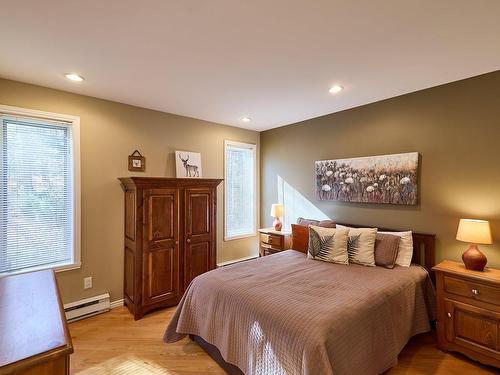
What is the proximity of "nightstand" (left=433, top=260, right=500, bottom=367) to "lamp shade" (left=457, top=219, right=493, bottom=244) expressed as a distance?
10.7 inches

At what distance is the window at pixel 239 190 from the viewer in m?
4.23

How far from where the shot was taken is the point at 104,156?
2.99 meters

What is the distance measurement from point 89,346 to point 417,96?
4144 mm

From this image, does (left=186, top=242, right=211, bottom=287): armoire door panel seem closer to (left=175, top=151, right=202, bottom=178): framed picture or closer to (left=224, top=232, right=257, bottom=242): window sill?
(left=224, top=232, right=257, bottom=242): window sill

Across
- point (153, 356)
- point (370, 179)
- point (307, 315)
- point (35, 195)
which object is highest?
point (370, 179)

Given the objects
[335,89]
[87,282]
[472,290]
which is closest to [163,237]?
[87,282]

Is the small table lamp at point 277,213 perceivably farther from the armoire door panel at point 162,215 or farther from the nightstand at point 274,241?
the armoire door panel at point 162,215

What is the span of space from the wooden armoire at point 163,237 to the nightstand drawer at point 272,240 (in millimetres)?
933

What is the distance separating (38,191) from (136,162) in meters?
1.02

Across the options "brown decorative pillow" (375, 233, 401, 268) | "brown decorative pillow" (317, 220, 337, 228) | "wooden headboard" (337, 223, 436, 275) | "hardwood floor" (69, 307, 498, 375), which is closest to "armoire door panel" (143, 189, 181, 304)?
"hardwood floor" (69, 307, 498, 375)

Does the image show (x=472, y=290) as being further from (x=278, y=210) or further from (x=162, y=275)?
(x=162, y=275)

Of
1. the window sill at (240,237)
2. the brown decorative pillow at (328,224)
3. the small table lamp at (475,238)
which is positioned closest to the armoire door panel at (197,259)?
the window sill at (240,237)

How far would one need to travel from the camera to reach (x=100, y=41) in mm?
1824

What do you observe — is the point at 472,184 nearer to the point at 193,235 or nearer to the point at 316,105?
the point at 316,105
